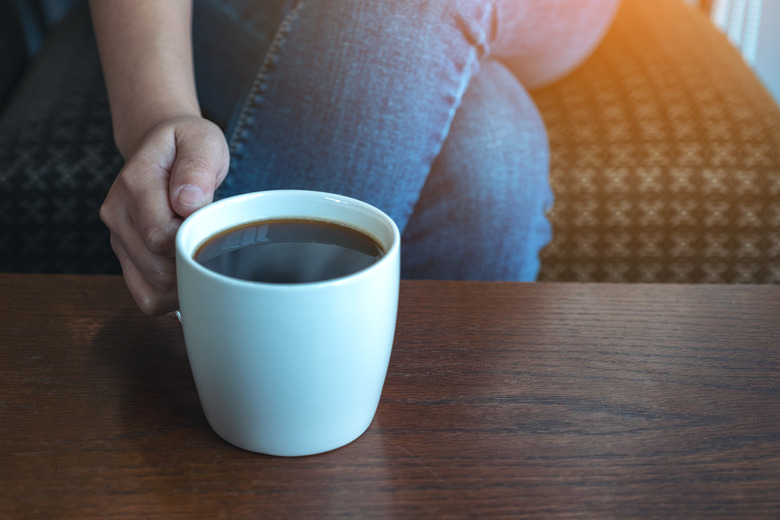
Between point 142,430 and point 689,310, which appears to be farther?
point 689,310

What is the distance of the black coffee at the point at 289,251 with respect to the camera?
369 millimetres

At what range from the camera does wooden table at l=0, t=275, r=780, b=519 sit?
36 cm

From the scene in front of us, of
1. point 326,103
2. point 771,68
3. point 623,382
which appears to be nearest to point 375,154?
point 326,103

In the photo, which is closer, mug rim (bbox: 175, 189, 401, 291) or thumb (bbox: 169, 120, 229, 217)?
mug rim (bbox: 175, 189, 401, 291)

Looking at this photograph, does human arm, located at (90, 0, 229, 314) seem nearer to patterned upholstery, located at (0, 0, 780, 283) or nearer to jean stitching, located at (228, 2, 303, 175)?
jean stitching, located at (228, 2, 303, 175)

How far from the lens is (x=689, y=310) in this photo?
→ 0.55 meters

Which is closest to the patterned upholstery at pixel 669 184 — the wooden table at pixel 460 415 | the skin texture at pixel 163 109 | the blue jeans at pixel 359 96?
the skin texture at pixel 163 109

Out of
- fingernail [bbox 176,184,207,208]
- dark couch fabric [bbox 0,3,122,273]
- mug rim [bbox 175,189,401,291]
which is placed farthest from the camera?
dark couch fabric [bbox 0,3,122,273]

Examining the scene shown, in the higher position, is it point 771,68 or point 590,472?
point 590,472

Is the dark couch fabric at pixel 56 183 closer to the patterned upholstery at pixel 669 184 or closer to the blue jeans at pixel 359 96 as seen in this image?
the blue jeans at pixel 359 96

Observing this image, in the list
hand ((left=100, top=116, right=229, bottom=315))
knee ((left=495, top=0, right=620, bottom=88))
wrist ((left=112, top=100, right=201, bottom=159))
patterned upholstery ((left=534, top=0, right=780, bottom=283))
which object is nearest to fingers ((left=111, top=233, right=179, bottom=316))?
hand ((left=100, top=116, right=229, bottom=315))

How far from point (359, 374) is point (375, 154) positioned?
1.17 ft

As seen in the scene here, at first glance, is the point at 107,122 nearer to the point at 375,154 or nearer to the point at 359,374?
the point at 375,154

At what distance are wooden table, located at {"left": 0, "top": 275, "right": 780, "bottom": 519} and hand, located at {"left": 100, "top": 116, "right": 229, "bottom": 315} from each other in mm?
48
